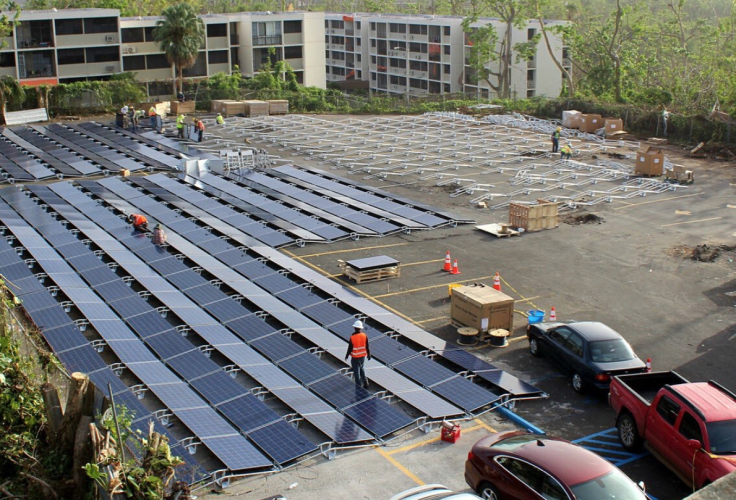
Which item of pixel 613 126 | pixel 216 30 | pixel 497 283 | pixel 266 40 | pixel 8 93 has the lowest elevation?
pixel 497 283

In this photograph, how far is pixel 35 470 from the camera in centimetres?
1321

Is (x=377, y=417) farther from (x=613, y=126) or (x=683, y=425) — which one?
(x=613, y=126)

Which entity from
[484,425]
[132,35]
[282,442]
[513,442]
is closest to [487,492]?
[513,442]

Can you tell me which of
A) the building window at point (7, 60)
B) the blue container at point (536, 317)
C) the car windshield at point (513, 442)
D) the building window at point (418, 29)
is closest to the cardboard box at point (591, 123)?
the blue container at point (536, 317)

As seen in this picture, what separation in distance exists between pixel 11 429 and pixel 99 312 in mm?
8485

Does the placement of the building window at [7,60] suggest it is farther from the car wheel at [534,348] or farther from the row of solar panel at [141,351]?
the car wheel at [534,348]

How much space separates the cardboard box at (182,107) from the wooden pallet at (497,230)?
32863 mm

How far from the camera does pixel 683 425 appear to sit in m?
15.1

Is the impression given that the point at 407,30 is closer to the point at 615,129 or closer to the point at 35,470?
the point at 615,129

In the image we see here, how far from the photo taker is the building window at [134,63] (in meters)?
77.5

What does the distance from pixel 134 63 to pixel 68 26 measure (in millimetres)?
7261

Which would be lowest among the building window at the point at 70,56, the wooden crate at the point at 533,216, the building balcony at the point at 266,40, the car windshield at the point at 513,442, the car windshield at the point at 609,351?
the car windshield at the point at 609,351

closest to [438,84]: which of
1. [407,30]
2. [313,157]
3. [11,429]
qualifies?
[407,30]

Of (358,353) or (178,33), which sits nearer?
(358,353)
